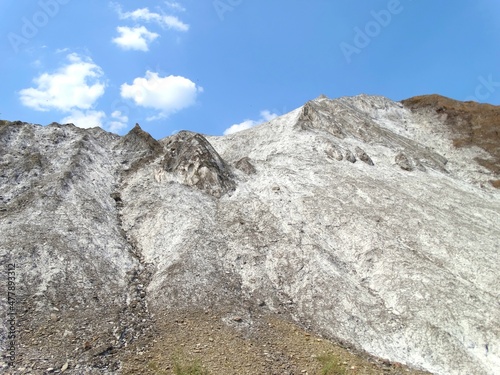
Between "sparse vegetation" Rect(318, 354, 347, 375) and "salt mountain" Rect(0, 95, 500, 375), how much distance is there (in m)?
2.53

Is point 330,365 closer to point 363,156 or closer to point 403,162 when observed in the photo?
point 363,156

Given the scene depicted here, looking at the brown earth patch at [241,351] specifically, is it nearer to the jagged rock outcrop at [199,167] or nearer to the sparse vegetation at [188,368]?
the sparse vegetation at [188,368]

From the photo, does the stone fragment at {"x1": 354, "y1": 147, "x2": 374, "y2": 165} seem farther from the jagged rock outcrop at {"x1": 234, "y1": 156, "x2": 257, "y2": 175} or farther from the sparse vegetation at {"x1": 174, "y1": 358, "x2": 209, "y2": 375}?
the sparse vegetation at {"x1": 174, "y1": 358, "x2": 209, "y2": 375}

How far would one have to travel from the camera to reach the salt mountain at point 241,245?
21.1m

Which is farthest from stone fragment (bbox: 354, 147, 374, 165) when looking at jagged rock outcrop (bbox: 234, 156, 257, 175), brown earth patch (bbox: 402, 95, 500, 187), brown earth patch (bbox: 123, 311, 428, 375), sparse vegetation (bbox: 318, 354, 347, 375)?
sparse vegetation (bbox: 318, 354, 347, 375)

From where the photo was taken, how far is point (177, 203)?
32.2 meters

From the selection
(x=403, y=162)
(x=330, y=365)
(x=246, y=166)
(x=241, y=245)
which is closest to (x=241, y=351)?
(x=330, y=365)

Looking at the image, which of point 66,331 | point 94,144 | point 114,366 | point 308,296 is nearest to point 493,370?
point 308,296

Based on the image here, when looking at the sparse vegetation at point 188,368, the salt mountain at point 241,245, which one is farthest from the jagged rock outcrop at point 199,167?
the sparse vegetation at point 188,368

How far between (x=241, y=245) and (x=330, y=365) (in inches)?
457

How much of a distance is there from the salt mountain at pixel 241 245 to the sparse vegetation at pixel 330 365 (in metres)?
2.53

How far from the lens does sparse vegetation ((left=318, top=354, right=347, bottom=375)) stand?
1806 cm

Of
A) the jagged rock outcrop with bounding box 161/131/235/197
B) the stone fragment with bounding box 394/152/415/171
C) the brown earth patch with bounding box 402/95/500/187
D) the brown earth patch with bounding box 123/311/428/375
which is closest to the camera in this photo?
the brown earth patch with bounding box 123/311/428/375

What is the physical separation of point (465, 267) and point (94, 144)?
116 ft
